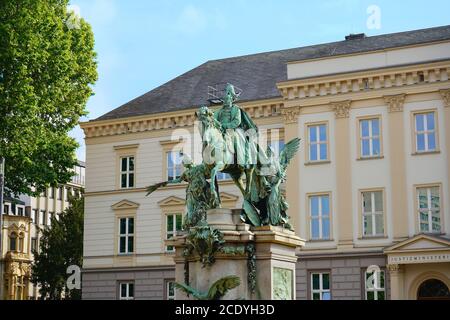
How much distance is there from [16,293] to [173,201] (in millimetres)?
40368

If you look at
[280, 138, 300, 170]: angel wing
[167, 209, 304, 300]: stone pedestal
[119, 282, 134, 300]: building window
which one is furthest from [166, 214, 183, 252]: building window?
[167, 209, 304, 300]: stone pedestal

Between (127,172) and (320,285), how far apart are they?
12.7 m

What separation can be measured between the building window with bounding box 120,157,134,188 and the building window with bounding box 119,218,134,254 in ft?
6.22

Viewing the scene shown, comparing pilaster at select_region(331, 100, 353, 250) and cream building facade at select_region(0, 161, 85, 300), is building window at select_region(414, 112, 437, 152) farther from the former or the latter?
cream building facade at select_region(0, 161, 85, 300)

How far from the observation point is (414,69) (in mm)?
37406

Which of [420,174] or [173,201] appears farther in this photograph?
[173,201]

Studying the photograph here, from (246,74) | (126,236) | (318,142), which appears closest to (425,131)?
(318,142)

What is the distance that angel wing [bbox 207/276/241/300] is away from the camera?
14914mm

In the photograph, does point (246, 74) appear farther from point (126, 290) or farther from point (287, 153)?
point (287, 153)

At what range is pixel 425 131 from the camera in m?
37.4

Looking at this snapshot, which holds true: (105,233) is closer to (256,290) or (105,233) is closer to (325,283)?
(325,283)

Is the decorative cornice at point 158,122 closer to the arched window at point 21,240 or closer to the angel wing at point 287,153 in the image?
the angel wing at point 287,153

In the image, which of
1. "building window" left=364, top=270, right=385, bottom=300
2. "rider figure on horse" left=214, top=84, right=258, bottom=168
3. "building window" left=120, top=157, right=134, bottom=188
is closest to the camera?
"rider figure on horse" left=214, top=84, right=258, bottom=168
